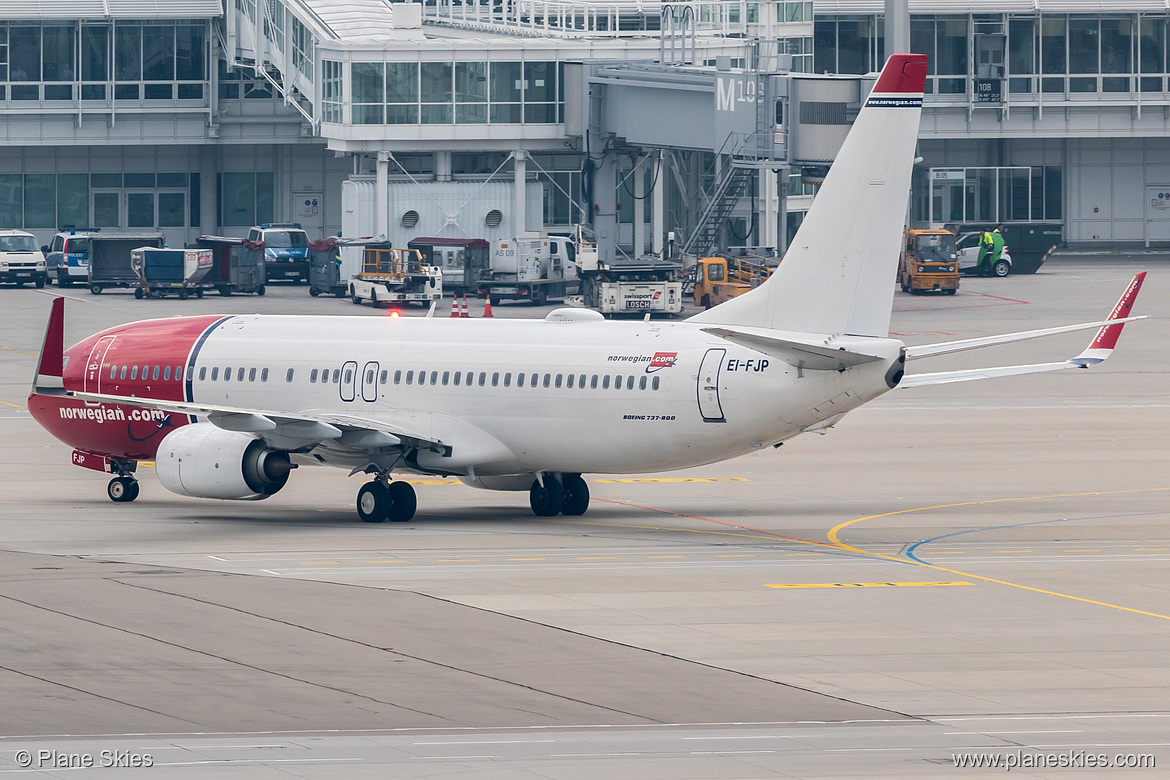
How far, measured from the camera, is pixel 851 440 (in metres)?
50.9

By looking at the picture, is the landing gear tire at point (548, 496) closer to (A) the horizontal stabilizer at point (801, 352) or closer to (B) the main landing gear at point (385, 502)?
(B) the main landing gear at point (385, 502)

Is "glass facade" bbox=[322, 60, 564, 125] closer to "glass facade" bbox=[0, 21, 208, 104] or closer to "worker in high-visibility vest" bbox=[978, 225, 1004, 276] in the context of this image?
"glass facade" bbox=[0, 21, 208, 104]

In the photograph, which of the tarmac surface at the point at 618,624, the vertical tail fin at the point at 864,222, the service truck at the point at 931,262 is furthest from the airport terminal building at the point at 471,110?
the vertical tail fin at the point at 864,222

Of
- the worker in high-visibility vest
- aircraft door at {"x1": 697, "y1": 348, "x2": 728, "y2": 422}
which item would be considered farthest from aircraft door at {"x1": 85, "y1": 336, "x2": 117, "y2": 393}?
the worker in high-visibility vest

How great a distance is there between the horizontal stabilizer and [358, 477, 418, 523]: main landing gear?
755cm

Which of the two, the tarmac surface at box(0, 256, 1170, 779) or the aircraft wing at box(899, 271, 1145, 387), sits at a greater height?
the aircraft wing at box(899, 271, 1145, 387)

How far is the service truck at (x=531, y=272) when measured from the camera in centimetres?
8706

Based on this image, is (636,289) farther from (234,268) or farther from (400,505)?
(400,505)

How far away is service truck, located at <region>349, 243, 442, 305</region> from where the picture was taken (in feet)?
281

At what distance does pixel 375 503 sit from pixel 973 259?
249 feet

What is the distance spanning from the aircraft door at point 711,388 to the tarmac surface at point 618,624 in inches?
96.3

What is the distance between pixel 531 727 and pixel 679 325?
1709 cm

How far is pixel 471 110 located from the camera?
95375 millimetres

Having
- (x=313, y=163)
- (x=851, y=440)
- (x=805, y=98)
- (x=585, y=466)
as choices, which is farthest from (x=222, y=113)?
(x=585, y=466)
